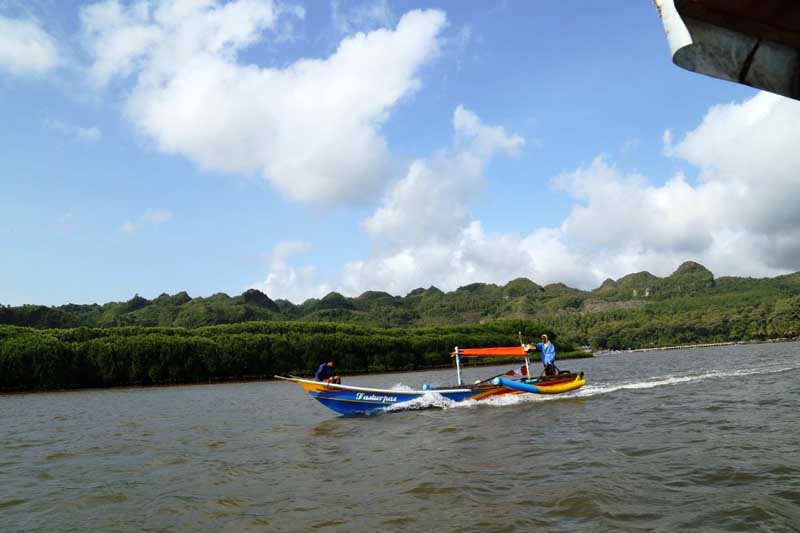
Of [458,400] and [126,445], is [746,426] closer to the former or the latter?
[458,400]

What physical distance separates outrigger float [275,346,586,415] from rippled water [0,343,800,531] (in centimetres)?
96

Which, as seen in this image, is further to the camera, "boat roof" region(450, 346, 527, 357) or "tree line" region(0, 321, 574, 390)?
"tree line" region(0, 321, 574, 390)

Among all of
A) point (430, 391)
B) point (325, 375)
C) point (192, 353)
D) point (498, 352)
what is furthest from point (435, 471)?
point (192, 353)

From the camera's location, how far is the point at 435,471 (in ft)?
42.0

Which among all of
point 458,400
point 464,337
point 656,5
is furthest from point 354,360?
point 656,5

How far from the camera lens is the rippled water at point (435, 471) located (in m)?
9.21

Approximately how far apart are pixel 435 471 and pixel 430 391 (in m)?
12.1

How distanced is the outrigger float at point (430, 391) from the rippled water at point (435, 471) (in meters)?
0.96

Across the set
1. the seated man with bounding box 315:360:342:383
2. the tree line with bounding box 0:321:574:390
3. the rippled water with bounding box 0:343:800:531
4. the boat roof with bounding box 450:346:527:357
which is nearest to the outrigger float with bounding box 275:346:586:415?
the boat roof with bounding box 450:346:527:357

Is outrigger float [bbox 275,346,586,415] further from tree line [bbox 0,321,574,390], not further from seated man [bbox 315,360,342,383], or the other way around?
tree line [bbox 0,321,574,390]

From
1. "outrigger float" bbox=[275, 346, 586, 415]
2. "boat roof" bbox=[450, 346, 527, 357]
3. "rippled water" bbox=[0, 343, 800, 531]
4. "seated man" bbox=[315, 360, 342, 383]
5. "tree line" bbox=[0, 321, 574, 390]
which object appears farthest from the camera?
"tree line" bbox=[0, 321, 574, 390]

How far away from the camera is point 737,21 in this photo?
9.04 ft

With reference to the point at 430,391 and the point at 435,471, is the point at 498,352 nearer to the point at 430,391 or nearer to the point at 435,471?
the point at 430,391

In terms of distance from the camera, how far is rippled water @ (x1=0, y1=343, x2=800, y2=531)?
9211mm
